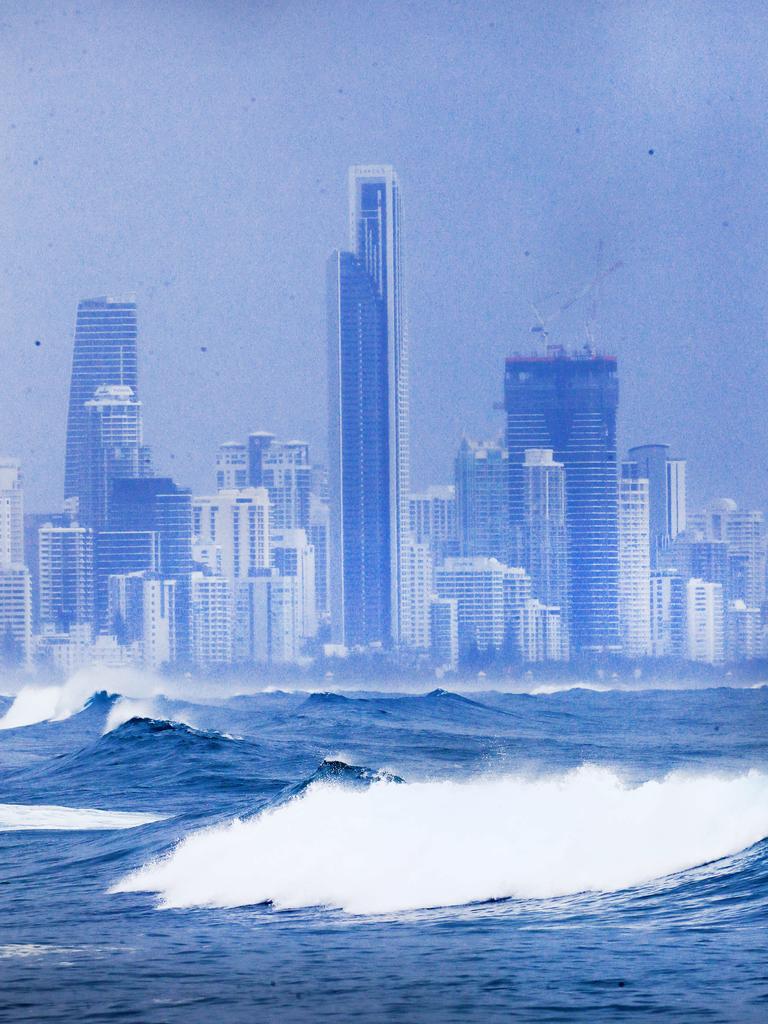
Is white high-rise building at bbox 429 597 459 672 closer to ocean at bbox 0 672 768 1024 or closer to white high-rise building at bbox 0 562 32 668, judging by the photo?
white high-rise building at bbox 0 562 32 668

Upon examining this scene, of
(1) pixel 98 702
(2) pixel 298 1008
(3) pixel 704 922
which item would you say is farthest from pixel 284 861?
(1) pixel 98 702

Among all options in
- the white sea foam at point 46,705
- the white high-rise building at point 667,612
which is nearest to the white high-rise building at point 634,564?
the white high-rise building at point 667,612

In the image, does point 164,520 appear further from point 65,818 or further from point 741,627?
point 65,818

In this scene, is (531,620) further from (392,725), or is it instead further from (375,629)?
(392,725)

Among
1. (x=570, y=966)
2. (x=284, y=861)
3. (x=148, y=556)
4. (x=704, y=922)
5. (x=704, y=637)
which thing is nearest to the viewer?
(x=570, y=966)

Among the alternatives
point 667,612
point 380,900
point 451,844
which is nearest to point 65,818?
point 451,844

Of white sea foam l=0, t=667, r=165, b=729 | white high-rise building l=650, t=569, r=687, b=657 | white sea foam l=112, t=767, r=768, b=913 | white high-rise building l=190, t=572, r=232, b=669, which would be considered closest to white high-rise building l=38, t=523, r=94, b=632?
white high-rise building l=190, t=572, r=232, b=669
